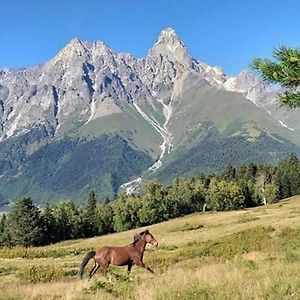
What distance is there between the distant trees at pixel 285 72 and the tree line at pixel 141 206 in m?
95.4

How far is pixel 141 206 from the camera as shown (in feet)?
412

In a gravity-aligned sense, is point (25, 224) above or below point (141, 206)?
above

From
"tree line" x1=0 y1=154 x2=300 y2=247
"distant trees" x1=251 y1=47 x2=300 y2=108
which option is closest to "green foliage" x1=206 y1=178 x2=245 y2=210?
"tree line" x1=0 y1=154 x2=300 y2=247

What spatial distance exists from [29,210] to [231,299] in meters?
97.3

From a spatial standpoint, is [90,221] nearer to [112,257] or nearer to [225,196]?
[225,196]

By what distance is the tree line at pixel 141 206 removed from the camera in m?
106

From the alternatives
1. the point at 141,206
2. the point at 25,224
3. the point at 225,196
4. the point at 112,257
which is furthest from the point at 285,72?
the point at 225,196

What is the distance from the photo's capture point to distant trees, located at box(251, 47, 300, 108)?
12797 millimetres

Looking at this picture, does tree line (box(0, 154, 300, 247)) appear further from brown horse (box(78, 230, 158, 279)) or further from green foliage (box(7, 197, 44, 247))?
brown horse (box(78, 230, 158, 279))

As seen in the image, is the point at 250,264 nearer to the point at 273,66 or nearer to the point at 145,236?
the point at 145,236

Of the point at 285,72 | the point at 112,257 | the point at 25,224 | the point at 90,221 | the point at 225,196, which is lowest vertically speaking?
the point at 225,196

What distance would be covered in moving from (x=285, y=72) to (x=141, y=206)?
113817 mm

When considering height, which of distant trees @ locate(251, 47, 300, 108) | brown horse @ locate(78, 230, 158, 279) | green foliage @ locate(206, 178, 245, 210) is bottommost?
green foliage @ locate(206, 178, 245, 210)

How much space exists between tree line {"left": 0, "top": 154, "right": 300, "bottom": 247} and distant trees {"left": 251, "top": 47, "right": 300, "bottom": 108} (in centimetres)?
9537
